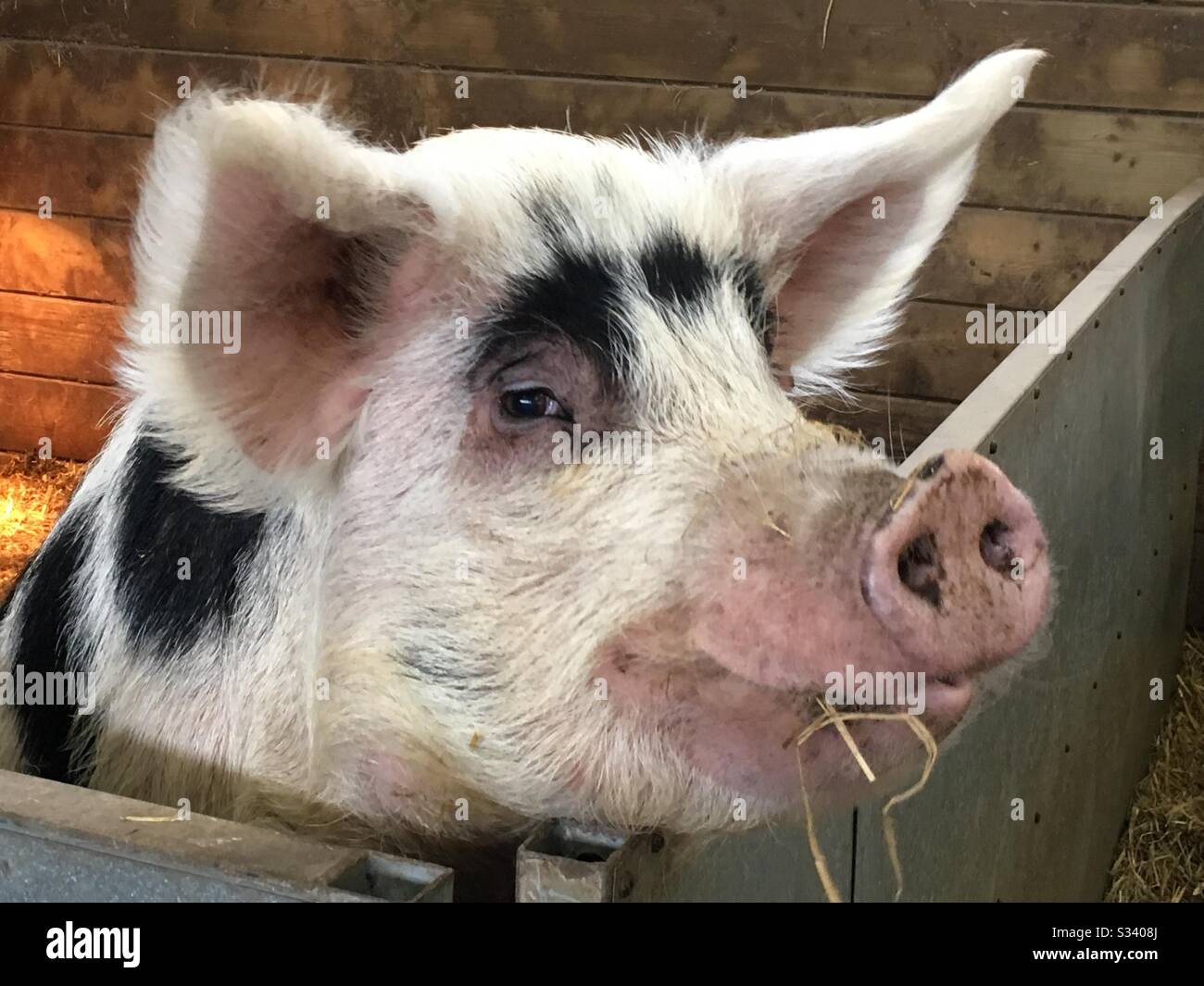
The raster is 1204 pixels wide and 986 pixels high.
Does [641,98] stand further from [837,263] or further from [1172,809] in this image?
[1172,809]

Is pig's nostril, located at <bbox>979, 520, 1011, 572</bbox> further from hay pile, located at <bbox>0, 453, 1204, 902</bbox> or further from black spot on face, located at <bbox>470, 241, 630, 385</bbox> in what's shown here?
hay pile, located at <bbox>0, 453, 1204, 902</bbox>

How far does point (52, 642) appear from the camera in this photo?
1737 millimetres

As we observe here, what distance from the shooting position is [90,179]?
16.3 ft

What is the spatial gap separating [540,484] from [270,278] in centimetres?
35

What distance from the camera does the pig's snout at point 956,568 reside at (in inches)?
43.8

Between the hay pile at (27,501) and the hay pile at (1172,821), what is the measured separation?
11.9ft

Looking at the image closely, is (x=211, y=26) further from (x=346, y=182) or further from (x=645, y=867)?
(x=645, y=867)

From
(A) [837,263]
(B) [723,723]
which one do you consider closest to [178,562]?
(B) [723,723]

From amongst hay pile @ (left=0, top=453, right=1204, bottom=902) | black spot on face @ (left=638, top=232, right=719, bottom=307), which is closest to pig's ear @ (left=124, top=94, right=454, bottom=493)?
black spot on face @ (left=638, top=232, right=719, bottom=307)

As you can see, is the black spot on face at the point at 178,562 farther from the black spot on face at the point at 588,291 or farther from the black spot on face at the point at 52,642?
the black spot on face at the point at 588,291

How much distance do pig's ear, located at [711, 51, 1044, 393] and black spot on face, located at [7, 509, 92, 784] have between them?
1.00 m

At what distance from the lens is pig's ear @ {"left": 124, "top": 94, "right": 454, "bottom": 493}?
125 centimetres

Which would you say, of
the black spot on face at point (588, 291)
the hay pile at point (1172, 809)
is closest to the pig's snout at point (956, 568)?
the black spot on face at point (588, 291)
